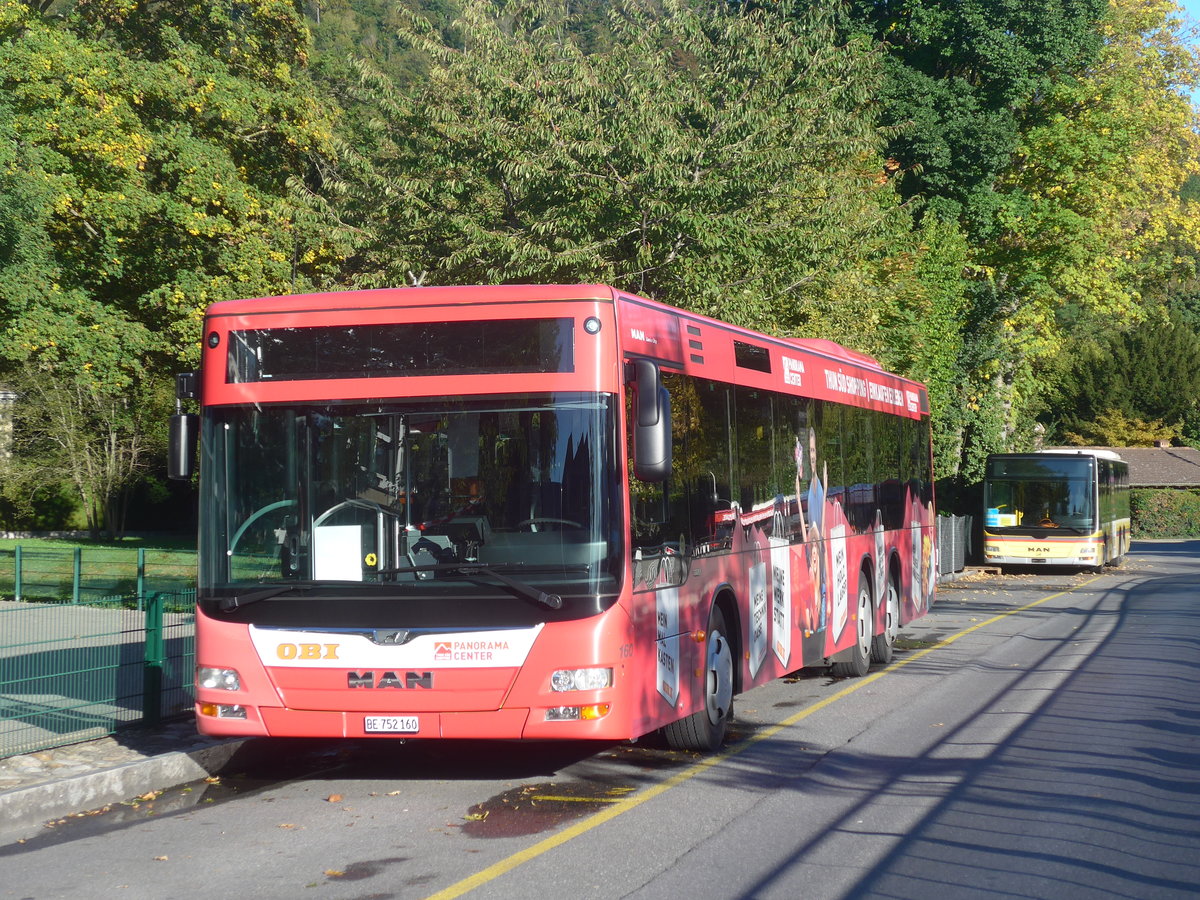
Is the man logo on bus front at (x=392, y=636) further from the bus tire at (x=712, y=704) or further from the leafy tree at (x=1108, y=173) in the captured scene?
the leafy tree at (x=1108, y=173)

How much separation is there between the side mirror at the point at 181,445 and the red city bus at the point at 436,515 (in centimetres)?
1

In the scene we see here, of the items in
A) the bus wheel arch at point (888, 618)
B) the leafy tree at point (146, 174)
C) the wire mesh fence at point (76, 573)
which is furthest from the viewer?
the leafy tree at point (146, 174)

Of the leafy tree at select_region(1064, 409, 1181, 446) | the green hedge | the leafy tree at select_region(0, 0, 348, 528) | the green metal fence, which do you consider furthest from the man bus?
the leafy tree at select_region(1064, 409, 1181, 446)

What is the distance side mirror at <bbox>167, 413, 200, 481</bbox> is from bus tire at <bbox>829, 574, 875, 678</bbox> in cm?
778

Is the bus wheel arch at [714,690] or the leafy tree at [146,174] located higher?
the leafy tree at [146,174]

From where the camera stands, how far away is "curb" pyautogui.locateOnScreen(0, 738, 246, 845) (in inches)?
303

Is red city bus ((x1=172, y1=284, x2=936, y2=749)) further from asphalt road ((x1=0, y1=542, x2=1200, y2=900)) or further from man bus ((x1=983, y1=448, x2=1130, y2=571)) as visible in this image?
man bus ((x1=983, y1=448, x2=1130, y2=571))

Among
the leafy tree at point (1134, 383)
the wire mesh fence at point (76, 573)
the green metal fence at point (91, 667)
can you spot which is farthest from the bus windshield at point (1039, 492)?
the leafy tree at point (1134, 383)

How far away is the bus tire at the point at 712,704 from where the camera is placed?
9.72 m

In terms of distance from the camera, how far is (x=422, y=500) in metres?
8.30

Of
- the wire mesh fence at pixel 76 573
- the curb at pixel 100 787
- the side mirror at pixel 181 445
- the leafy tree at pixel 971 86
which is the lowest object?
the curb at pixel 100 787

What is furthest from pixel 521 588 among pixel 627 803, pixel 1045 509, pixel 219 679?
pixel 1045 509

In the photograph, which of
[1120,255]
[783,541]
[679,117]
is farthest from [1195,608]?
[1120,255]

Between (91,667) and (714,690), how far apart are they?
15.1 feet
